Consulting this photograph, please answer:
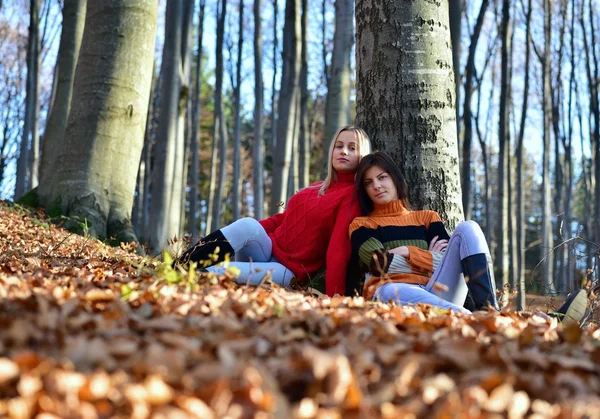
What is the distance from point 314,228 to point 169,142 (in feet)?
20.6

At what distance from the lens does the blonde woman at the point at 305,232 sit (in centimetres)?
426

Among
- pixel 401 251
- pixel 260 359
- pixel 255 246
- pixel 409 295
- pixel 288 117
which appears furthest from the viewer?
pixel 288 117

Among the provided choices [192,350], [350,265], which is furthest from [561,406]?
[350,265]

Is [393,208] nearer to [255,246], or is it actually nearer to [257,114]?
[255,246]

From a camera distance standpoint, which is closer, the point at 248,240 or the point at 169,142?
the point at 248,240

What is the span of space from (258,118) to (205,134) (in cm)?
1918

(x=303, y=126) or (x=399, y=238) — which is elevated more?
(x=303, y=126)

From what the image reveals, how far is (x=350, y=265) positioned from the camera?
13.6 feet

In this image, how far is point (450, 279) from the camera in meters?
3.74

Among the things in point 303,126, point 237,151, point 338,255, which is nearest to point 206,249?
point 338,255

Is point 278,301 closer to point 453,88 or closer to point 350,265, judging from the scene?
point 350,265

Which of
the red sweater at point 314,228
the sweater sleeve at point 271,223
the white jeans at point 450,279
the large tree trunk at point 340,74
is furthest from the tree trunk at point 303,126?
the white jeans at point 450,279

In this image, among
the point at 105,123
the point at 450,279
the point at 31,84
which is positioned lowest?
the point at 450,279

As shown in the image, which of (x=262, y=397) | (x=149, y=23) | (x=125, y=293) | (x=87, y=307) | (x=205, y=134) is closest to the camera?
(x=262, y=397)
